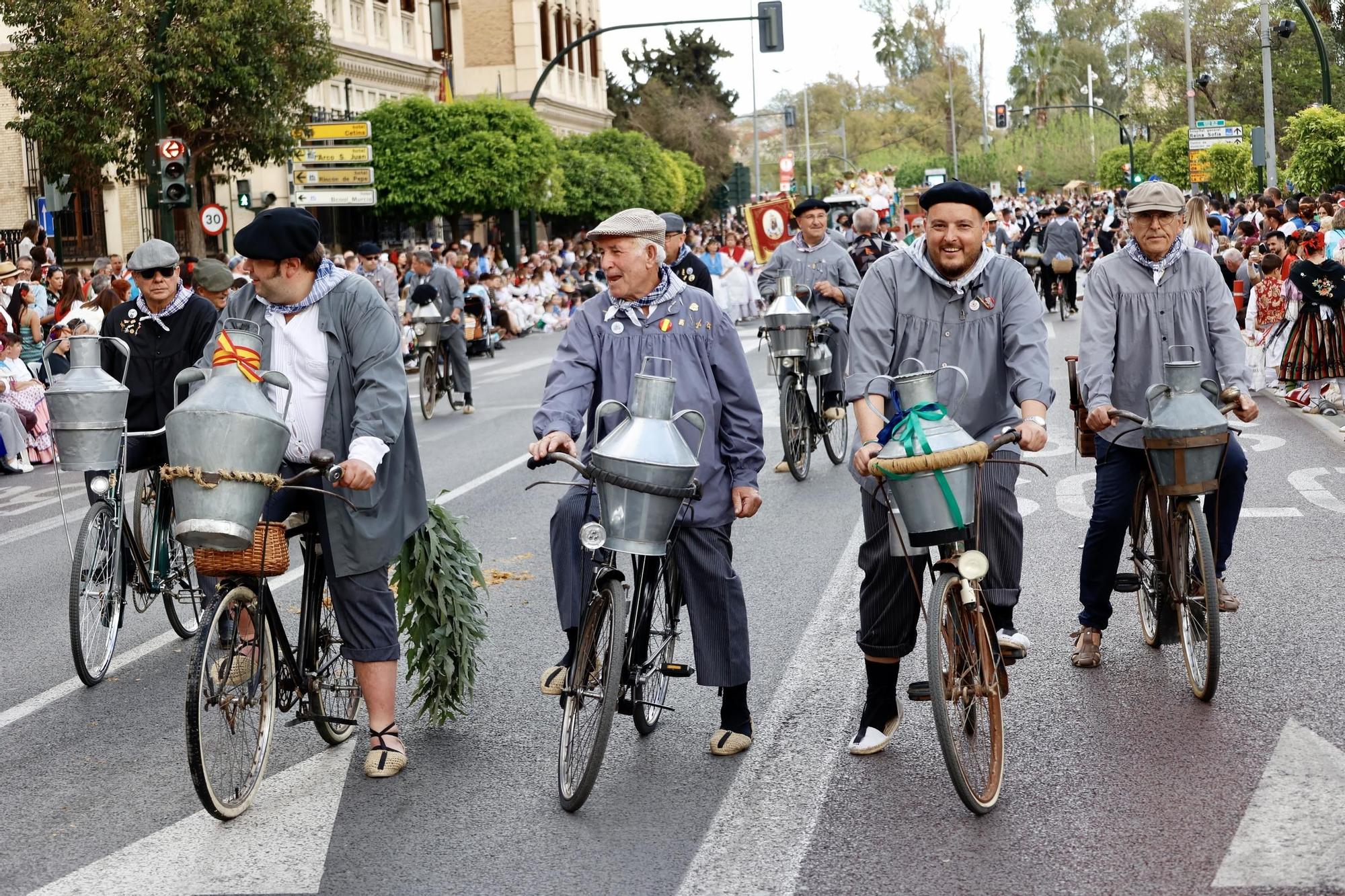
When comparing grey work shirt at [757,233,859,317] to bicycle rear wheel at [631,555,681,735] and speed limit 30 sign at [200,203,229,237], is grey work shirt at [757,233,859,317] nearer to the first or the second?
bicycle rear wheel at [631,555,681,735]

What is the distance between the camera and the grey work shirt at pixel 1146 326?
6562 millimetres

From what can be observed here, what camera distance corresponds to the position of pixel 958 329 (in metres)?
5.62

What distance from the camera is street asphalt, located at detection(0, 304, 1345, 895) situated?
465cm

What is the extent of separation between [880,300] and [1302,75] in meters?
47.9

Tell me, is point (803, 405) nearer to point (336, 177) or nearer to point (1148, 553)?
point (1148, 553)

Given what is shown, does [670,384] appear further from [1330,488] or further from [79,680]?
[1330,488]

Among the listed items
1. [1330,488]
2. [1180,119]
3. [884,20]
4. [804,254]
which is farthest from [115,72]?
[884,20]

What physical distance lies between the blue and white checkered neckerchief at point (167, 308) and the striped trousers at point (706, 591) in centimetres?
289

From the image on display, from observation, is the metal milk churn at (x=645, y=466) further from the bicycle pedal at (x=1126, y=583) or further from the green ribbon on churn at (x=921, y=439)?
the bicycle pedal at (x=1126, y=583)

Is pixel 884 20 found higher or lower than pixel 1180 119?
higher

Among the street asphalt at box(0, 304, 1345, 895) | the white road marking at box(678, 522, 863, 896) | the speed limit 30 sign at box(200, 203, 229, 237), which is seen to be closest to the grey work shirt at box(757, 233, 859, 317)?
the street asphalt at box(0, 304, 1345, 895)

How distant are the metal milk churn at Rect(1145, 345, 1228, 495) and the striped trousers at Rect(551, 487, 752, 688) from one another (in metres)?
1.64

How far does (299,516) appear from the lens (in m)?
5.41

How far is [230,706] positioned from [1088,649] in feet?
10.9
